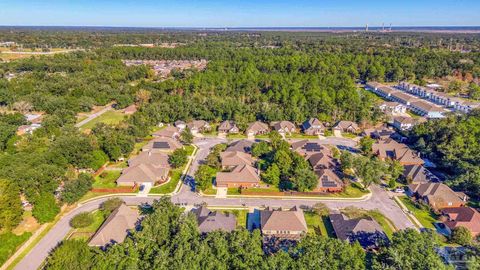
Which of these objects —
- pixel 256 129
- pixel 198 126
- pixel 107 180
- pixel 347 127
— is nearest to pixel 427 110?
pixel 347 127

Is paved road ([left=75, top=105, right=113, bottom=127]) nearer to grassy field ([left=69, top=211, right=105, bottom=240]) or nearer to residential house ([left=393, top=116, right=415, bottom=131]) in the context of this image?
grassy field ([left=69, top=211, right=105, bottom=240])

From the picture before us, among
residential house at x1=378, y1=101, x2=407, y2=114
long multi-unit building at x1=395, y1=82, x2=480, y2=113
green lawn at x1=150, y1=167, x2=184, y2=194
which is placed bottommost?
green lawn at x1=150, y1=167, x2=184, y2=194

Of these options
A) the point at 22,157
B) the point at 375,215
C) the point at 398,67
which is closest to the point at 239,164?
the point at 375,215

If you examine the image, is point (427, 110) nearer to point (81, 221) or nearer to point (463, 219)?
point (463, 219)

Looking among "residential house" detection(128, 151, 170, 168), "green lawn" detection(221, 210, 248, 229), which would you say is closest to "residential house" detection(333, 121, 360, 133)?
"green lawn" detection(221, 210, 248, 229)

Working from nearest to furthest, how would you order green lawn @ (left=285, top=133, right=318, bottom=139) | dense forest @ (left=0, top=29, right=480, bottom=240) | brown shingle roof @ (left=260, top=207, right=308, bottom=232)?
brown shingle roof @ (left=260, top=207, right=308, bottom=232) → dense forest @ (left=0, top=29, right=480, bottom=240) → green lawn @ (left=285, top=133, right=318, bottom=139)

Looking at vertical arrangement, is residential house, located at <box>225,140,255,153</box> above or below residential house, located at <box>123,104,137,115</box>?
below

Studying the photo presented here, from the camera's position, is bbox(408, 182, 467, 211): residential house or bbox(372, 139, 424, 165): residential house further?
bbox(372, 139, 424, 165): residential house
